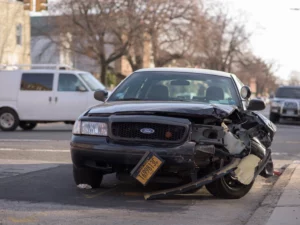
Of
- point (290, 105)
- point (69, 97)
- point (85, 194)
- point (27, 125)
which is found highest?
point (69, 97)

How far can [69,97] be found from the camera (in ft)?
59.7

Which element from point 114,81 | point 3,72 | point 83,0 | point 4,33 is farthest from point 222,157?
point 114,81

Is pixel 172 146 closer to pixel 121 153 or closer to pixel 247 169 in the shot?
pixel 121 153

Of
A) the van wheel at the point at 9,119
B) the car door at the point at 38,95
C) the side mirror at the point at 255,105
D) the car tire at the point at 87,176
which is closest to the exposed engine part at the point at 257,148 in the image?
the side mirror at the point at 255,105

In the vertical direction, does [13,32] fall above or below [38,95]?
above

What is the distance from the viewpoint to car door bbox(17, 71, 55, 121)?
716 inches

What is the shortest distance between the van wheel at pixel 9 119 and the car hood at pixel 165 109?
11.5 m

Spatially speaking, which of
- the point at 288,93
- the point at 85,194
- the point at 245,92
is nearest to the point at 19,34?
the point at 288,93

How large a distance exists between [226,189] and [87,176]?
174 cm

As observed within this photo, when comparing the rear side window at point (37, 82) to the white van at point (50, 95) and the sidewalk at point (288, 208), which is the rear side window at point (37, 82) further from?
the sidewalk at point (288, 208)

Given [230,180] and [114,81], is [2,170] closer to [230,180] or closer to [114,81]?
[230,180]

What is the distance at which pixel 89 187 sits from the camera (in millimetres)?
7613

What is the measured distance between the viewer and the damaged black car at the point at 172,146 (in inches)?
259

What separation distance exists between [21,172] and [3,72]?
9.94 metres
